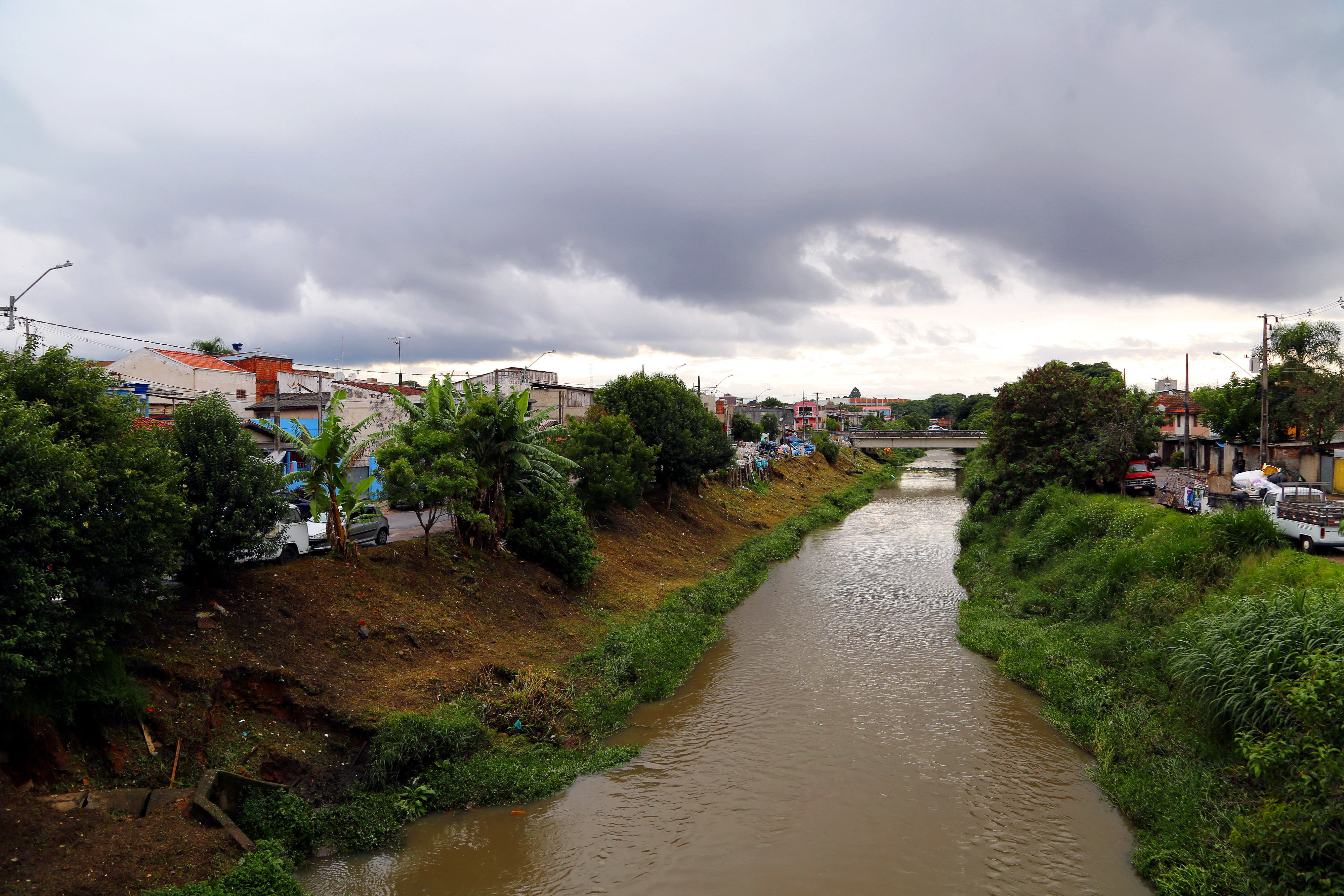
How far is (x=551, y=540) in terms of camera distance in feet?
76.1

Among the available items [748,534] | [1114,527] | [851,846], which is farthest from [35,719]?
[748,534]

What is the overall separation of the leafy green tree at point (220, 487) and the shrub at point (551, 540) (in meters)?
9.24

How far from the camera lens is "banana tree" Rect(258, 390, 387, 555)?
16.4m

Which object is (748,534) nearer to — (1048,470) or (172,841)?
(1048,470)

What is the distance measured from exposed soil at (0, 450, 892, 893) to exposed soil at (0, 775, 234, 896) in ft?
0.08

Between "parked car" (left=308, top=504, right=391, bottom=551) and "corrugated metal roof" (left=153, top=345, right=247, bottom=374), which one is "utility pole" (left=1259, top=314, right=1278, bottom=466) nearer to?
"parked car" (left=308, top=504, right=391, bottom=551)

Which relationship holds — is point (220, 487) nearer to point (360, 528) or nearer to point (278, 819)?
point (278, 819)

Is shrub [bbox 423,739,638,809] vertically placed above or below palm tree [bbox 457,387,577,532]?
below

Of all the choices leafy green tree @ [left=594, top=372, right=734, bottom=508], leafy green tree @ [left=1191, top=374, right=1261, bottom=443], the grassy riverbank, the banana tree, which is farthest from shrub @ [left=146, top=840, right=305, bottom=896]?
leafy green tree @ [left=1191, top=374, right=1261, bottom=443]

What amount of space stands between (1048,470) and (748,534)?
15.5 metres

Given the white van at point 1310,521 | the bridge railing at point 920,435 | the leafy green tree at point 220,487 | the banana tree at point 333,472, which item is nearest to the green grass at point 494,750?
the leafy green tree at point 220,487

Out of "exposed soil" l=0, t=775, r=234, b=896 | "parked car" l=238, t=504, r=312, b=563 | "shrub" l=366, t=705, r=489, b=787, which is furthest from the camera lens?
"parked car" l=238, t=504, r=312, b=563

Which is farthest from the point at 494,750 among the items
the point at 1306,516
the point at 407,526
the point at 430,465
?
the point at 1306,516

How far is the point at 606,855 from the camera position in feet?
38.1
